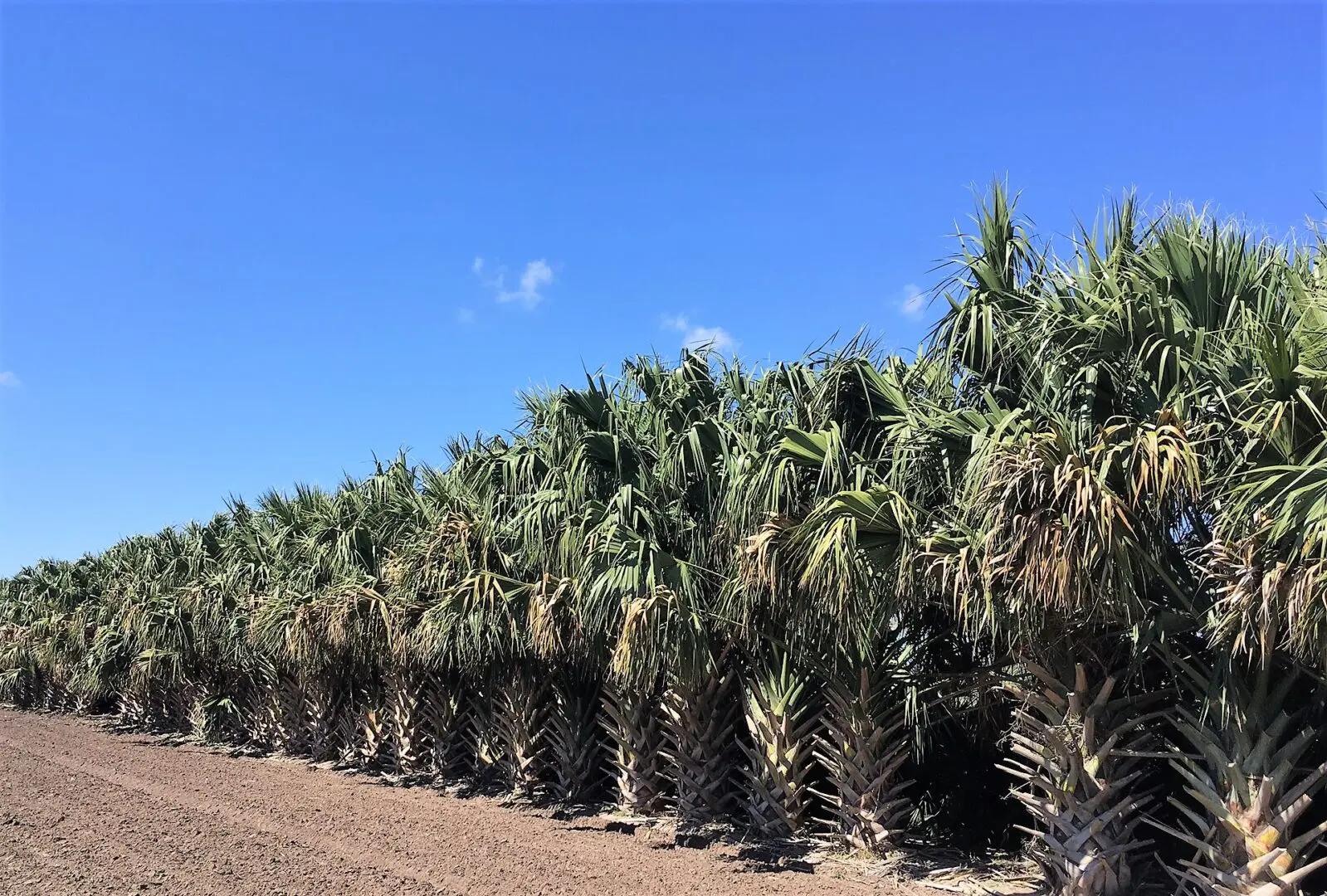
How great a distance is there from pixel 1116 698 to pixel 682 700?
4.76 meters

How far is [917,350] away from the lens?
7832 millimetres

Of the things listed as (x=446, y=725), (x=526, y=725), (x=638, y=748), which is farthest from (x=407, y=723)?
(x=638, y=748)

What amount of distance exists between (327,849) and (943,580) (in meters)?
6.97

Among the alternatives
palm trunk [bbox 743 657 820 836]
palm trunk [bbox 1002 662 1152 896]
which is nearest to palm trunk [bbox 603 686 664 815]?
palm trunk [bbox 743 657 820 836]

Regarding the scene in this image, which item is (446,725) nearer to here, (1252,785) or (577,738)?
(577,738)

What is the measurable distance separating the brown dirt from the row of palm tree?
1005mm

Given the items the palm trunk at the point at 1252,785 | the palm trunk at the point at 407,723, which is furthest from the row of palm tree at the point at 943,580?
the palm trunk at the point at 407,723

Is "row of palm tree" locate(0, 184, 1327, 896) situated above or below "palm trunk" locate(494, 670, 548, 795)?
above

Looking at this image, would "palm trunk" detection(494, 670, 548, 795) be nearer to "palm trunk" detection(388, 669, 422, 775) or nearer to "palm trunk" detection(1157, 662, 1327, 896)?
"palm trunk" detection(388, 669, 422, 775)

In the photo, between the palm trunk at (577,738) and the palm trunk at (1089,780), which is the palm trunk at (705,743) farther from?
the palm trunk at (1089,780)

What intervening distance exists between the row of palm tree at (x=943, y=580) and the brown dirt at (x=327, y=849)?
1005mm

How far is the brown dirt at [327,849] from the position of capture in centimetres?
762

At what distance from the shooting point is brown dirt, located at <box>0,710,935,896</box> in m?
7.62

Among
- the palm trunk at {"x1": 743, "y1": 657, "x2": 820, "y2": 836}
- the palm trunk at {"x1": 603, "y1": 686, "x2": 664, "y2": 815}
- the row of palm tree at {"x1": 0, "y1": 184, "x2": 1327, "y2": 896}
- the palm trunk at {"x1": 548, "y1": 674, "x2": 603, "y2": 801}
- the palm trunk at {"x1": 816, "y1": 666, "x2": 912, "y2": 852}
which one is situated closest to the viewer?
the row of palm tree at {"x1": 0, "y1": 184, "x2": 1327, "y2": 896}
